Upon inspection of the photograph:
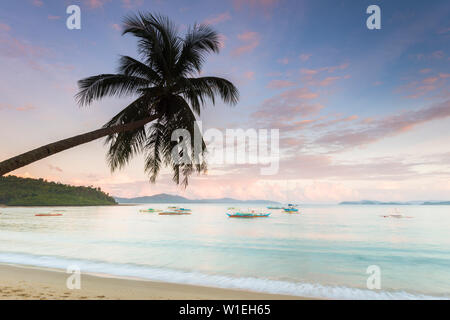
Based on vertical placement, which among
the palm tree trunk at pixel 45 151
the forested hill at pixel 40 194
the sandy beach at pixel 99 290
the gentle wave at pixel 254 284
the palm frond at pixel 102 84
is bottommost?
the forested hill at pixel 40 194

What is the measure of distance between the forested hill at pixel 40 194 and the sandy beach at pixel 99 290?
130512mm

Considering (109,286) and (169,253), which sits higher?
(109,286)

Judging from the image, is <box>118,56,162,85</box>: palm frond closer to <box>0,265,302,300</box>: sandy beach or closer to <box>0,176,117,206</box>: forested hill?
<box>0,265,302,300</box>: sandy beach

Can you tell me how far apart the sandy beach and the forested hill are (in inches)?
5138

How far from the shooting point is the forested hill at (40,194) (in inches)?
4428

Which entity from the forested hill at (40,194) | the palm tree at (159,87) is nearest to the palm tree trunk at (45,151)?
the palm tree at (159,87)

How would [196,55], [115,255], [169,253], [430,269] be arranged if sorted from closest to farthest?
[196,55], [430,269], [115,255], [169,253]

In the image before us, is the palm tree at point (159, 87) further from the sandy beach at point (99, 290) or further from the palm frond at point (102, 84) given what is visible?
the sandy beach at point (99, 290)

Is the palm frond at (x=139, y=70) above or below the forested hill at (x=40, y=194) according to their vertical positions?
above

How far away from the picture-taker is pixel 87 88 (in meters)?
8.40

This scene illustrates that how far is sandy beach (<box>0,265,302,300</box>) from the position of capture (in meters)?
5.96

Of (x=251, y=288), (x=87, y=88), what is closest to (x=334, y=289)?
(x=251, y=288)
